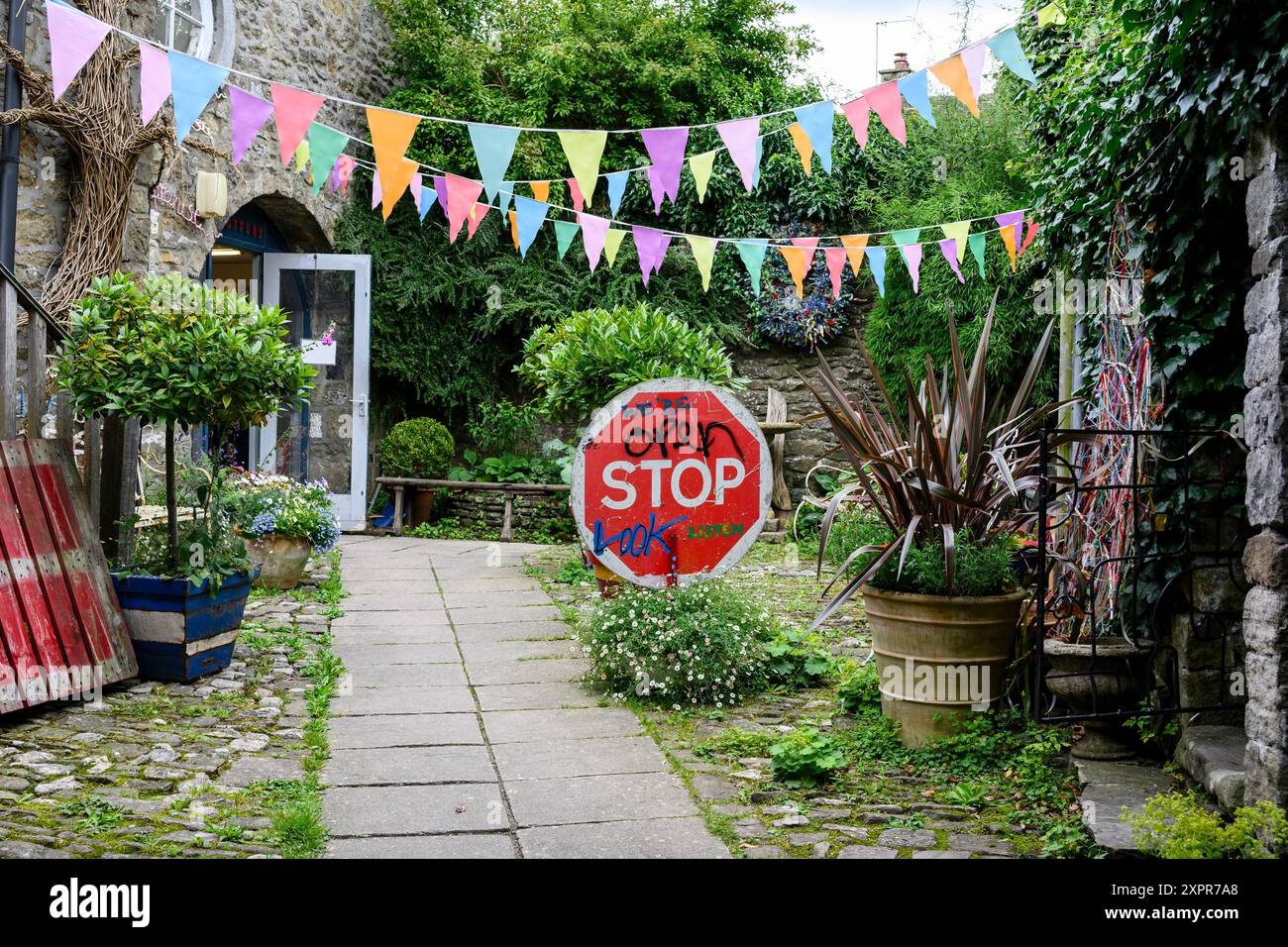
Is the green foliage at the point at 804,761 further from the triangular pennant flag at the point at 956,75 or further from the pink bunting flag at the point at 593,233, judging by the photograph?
the pink bunting flag at the point at 593,233

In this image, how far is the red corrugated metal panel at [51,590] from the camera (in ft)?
11.4

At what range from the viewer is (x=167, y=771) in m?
3.05

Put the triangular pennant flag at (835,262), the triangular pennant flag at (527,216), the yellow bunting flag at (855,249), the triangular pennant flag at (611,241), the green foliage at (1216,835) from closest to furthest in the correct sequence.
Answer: the green foliage at (1216,835) < the triangular pennant flag at (527,216) < the triangular pennant flag at (611,241) < the triangular pennant flag at (835,262) < the yellow bunting flag at (855,249)

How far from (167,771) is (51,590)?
1035mm

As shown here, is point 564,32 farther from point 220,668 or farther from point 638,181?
point 220,668

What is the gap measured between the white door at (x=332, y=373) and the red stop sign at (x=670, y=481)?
4.71 m

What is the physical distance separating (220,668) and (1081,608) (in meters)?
3.17

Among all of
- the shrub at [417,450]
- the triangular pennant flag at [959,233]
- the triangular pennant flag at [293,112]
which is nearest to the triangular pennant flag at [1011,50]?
the triangular pennant flag at [959,233]

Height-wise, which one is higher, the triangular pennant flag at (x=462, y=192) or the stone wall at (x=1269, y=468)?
the triangular pennant flag at (x=462, y=192)

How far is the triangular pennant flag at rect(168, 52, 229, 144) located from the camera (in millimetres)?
3908

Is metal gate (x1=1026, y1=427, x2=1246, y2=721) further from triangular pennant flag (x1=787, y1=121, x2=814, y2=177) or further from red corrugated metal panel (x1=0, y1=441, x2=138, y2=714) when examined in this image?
red corrugated metal panel (x1=0, y1=441, x2=138, y2=714)

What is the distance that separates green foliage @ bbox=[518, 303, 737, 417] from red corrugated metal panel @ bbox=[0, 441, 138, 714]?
2482mm

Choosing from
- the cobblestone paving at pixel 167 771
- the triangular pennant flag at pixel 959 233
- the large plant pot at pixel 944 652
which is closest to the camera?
the cobblestone paving at pixel 167 771
